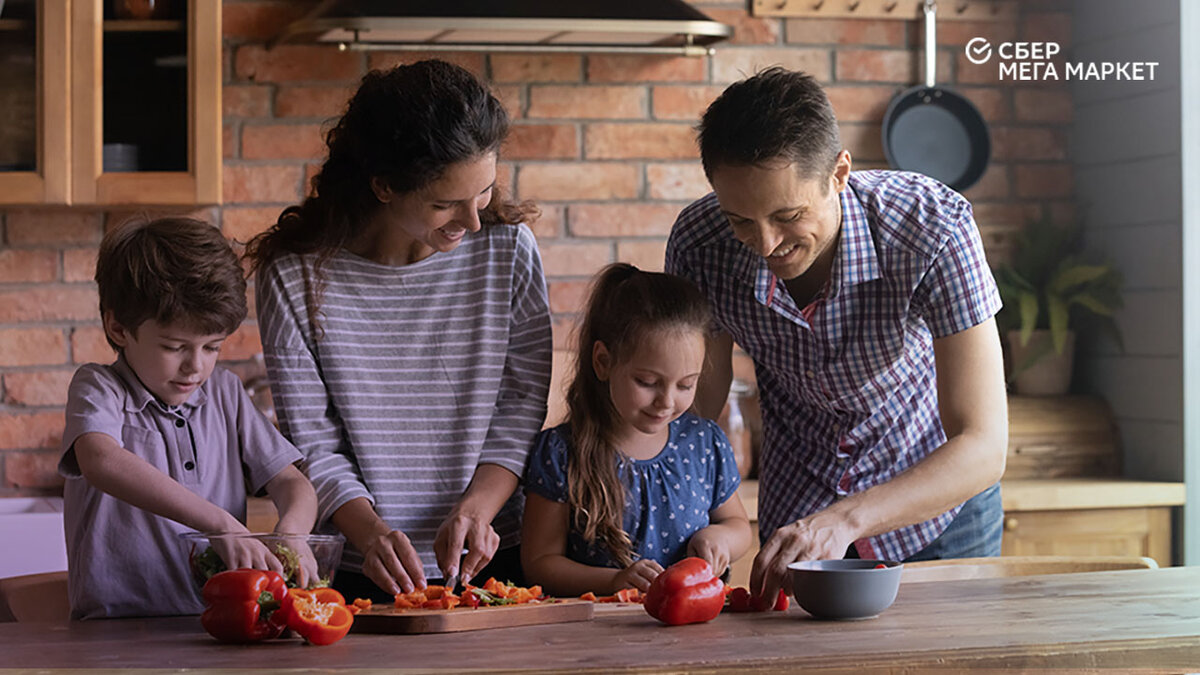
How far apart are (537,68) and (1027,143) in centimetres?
124

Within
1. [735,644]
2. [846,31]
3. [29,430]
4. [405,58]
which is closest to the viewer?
[735,644]

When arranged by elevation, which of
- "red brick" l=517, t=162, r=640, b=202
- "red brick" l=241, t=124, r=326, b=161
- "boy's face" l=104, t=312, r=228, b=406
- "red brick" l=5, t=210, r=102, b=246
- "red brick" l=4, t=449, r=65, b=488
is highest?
"red brick" l=241, t=124, r=326, b=161

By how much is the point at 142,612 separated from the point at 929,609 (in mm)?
943

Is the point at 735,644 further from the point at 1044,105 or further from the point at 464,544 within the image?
the point at 1044,105

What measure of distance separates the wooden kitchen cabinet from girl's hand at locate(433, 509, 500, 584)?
4.78 ft

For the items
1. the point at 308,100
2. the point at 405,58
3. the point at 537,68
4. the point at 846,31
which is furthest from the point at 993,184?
the point at 308,100

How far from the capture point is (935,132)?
127 inches

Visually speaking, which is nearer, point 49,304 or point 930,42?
point 49,304

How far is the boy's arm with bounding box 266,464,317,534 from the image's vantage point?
1.59 meters

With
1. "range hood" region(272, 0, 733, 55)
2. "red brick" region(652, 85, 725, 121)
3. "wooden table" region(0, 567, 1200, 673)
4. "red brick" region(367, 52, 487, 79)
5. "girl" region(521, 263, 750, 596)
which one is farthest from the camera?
"red brick" region(652, 85, 725, 121)

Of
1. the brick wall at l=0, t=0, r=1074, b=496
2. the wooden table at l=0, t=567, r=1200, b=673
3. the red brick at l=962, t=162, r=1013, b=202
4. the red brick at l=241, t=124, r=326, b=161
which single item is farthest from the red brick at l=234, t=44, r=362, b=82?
the wooden table at l=0, t=567, r=1200, b=673

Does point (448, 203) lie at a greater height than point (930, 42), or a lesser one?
lesser

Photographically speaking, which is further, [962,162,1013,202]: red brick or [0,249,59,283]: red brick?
[962,162,1013,202]: red brick

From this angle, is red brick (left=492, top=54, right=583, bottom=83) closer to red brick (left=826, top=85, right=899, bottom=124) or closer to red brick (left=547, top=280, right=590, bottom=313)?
red brick (left=547, top=280, right=590, bottom=313)
